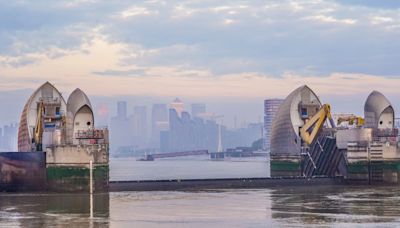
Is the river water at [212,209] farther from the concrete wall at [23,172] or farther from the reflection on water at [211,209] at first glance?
the concrete wall at [23,172]

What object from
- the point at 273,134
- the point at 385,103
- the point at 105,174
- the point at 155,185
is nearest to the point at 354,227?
the point at 105,174

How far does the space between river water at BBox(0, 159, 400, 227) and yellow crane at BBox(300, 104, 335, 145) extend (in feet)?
61.2

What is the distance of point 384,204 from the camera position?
82438mm

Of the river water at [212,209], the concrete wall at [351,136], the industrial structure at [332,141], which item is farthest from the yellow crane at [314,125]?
the river water at [212,209]

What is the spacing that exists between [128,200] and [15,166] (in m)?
16.3

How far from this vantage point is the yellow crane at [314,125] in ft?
398

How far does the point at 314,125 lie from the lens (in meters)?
123

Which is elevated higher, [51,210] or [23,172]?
[23,172]

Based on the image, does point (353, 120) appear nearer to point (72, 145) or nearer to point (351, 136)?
point (351, 136)

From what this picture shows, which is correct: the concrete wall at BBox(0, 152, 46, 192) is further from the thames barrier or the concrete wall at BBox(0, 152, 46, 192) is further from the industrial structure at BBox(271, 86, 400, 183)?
the industrial structure at BBox(271, 86, 400, 183)

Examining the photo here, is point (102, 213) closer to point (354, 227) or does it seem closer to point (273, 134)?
point (354, 227)

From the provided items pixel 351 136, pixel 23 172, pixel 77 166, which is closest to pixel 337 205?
pixel 77 166

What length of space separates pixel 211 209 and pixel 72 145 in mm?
23421

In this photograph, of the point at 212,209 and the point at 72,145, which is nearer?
the point at 212,209
